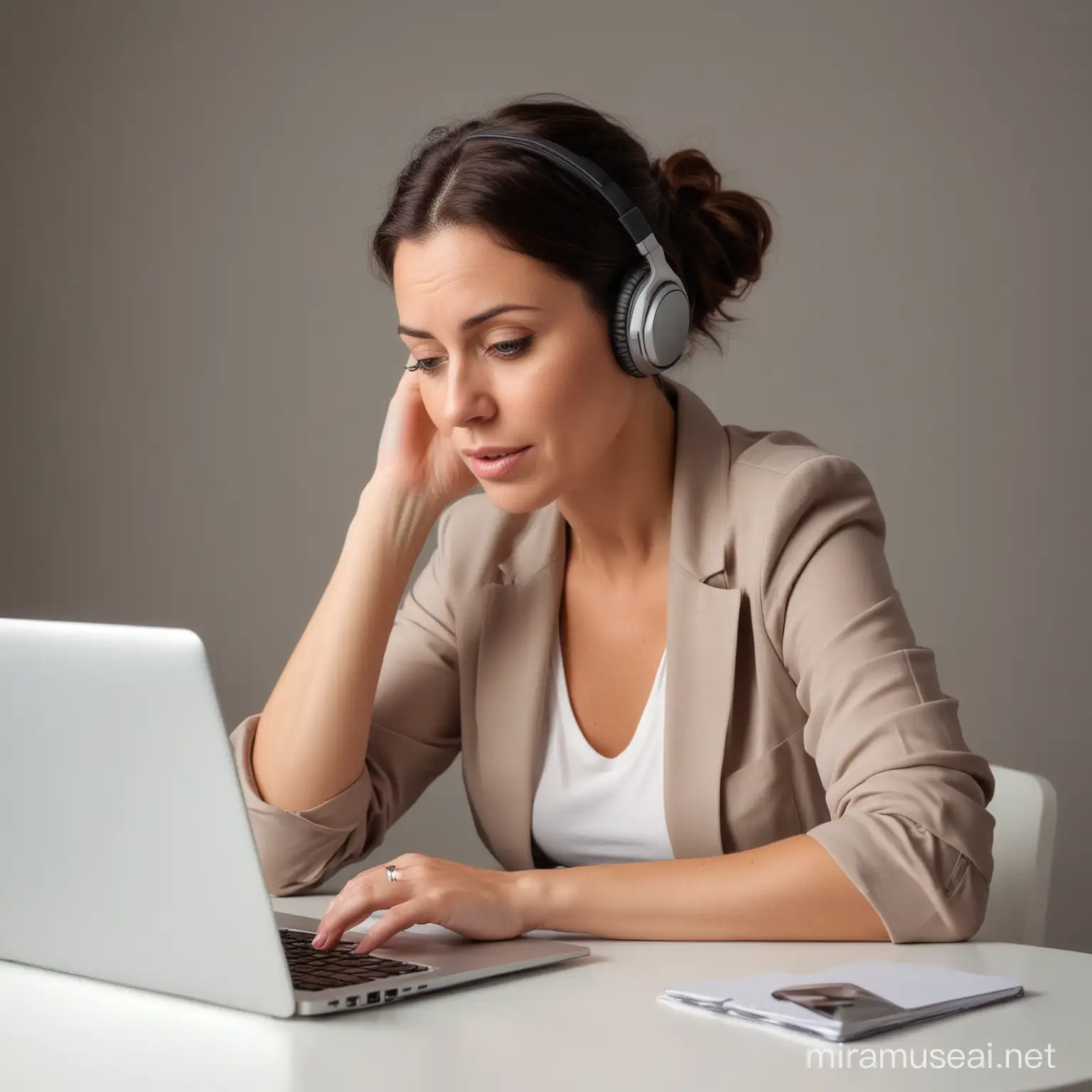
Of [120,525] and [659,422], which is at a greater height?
[659,422]

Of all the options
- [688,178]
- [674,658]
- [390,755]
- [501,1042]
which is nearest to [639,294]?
[688,178]

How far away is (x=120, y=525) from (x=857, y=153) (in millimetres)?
1821

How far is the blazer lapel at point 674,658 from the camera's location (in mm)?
1446

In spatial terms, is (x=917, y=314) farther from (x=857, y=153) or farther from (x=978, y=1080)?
(x=978, y=1080)

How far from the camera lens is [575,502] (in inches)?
64.8

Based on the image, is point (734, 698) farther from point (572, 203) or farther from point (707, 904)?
point (572, 203)

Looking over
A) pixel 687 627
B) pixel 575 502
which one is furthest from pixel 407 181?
pixel 687 627

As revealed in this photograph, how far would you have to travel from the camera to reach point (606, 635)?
1.63 m

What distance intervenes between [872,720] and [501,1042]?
573mm

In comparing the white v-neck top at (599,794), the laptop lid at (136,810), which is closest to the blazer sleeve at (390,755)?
the white v-neck top at (599,794)

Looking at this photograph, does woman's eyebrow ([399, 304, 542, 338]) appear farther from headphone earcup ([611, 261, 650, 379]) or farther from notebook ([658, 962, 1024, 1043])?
notebook ([658, 962, 1024, 1043])

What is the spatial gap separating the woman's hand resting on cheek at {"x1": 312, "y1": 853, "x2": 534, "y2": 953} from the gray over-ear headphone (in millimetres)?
589

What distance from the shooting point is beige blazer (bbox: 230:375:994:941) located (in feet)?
4.04

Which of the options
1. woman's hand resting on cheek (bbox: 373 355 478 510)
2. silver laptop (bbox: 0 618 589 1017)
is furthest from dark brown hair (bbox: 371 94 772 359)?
silver laptop (bbox: 0 618 589 1017)
